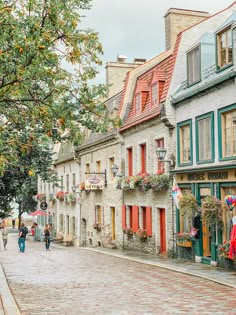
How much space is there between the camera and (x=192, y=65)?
1998cm

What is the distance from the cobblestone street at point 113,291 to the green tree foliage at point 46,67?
3476mm

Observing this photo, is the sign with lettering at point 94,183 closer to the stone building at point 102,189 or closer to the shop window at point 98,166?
the stone building at point 102,189

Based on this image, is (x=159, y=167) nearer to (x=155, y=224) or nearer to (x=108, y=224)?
(x=155, y=224)

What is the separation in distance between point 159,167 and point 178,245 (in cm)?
363

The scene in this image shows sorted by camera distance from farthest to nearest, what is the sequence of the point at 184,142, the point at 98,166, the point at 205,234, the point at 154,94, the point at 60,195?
1. the point at 60,195
2. the point at 98,166
3. the point at 154,94
4. the point at 184,142
5. the point at 205,234

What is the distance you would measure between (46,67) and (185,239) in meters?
11.6

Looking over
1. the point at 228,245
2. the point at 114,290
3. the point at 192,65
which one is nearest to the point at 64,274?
the point at 114,290

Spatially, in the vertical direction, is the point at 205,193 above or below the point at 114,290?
above

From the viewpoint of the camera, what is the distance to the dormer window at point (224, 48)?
668 inches

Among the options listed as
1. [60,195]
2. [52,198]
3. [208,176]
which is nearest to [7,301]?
[208,176]

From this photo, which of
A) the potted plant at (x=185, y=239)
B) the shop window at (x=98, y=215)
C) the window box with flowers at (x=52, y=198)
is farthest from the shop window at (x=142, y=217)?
the window box with flowers at (x=52, y=198)

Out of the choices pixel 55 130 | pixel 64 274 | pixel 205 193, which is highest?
pixel 55 130

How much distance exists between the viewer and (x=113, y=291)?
13.0 metres

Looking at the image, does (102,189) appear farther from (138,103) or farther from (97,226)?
(138,103)
